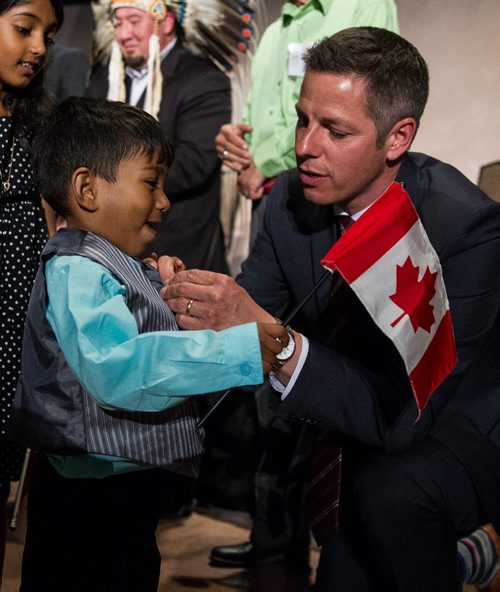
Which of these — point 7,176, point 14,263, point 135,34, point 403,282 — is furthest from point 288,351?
point 135,34

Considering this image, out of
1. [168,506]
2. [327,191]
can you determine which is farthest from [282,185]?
[168,506]

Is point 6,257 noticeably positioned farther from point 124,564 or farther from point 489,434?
point 489,434

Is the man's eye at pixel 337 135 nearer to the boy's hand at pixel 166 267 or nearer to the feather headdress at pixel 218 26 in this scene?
the boy's hand at pixel 166 267

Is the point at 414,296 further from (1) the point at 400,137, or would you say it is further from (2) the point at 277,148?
(2) the point at 277,148

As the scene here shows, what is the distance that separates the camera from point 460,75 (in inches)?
129

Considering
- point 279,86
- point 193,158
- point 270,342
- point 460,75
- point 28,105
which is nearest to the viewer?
point 270,342

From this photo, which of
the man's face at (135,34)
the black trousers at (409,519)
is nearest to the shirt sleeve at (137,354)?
the black trousers at (409,519)

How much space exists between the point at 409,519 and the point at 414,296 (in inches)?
17.8

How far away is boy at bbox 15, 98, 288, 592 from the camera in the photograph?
1584 millimetres

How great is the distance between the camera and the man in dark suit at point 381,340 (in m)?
1.88

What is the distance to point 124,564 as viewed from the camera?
5.89 feet

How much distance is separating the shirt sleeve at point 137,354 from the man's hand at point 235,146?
1527 millimetres

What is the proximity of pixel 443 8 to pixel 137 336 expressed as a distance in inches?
87.0

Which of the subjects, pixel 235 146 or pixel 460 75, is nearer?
pixel 235 146
